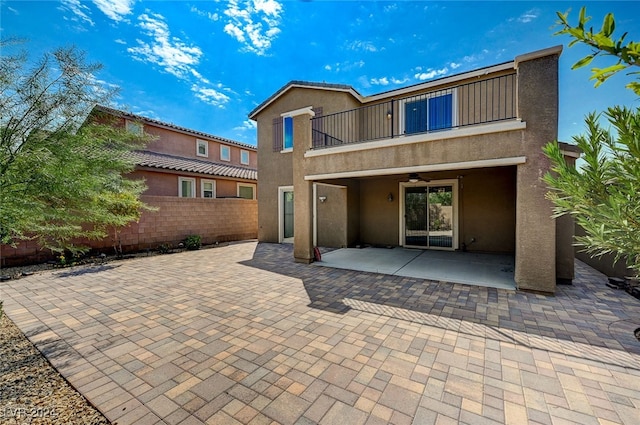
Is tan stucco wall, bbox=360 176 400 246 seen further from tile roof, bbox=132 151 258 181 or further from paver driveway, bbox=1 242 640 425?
tile roof, bbox=132 151 258 181

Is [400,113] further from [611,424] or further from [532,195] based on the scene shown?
[611,424]

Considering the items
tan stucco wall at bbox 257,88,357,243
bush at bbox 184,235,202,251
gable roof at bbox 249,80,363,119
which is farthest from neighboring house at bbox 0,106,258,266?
gable roof at bbox 249,80,363,119

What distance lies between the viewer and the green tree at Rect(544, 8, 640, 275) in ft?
3.64

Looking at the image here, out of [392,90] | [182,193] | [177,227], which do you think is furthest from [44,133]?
[182,193]

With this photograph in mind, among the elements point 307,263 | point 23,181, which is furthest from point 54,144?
point 307,263

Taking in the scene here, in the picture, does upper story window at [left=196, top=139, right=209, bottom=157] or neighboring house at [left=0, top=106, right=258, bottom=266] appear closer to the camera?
neighboring house at [left=0, top=106, right=258, bottom=266]

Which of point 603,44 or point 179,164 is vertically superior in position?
point 179,164

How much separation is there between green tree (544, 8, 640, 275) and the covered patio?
5.05 m

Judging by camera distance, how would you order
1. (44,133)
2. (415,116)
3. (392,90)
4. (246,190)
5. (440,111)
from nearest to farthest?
(44,133), (440,111), (415,116), (392,90), (246,190)

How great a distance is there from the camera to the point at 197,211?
12.6m

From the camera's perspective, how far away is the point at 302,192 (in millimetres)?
8664

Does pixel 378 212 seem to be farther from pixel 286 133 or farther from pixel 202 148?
pixel 202 148

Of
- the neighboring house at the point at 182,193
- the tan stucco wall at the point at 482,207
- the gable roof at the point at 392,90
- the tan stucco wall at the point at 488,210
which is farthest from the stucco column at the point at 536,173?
the neighboring house at the point at 182,193

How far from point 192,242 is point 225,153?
9512 millimetres
